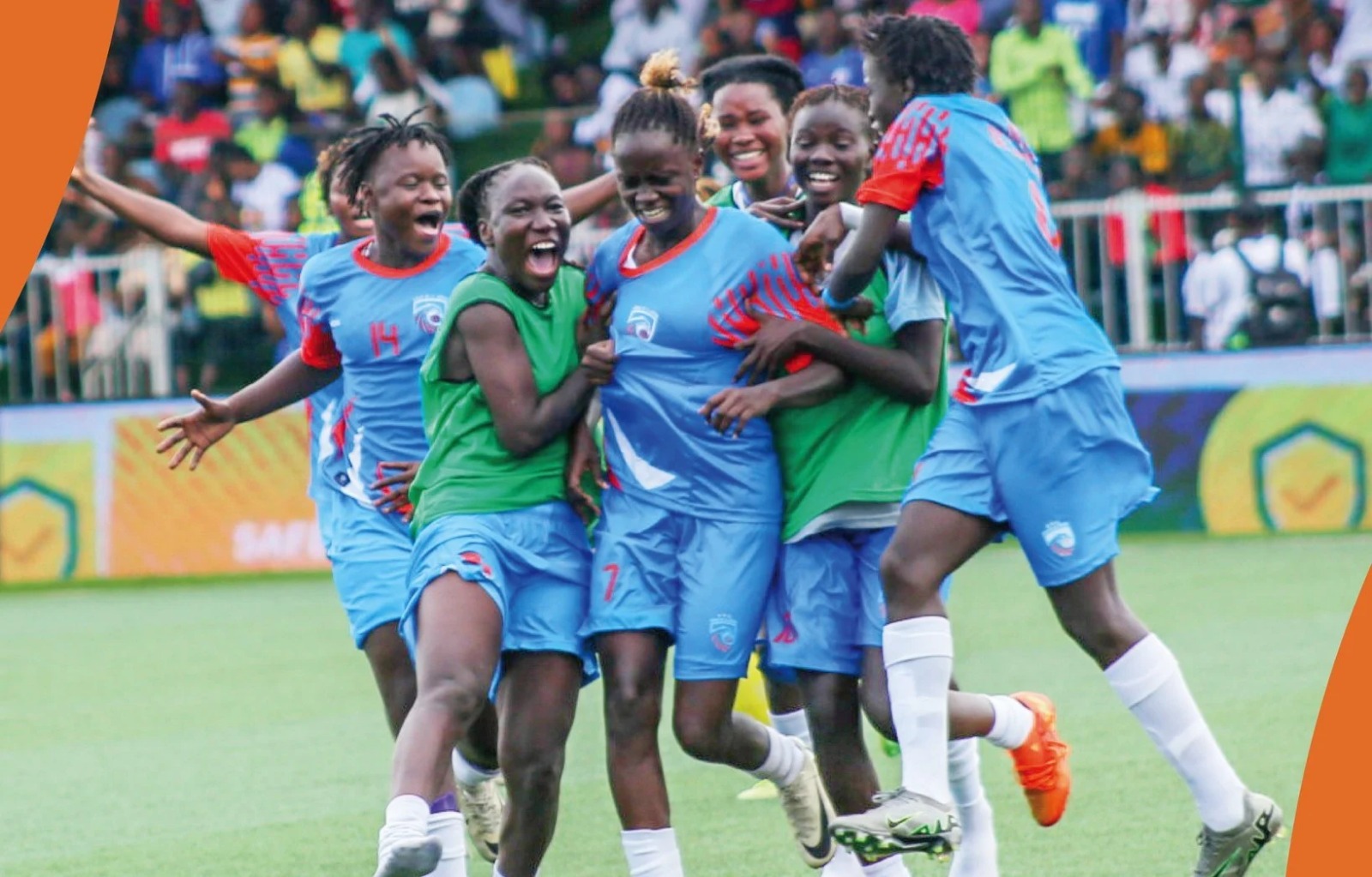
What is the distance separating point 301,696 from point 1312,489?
7550 mm

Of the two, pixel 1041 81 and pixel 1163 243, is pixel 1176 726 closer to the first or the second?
pixel 1163 243

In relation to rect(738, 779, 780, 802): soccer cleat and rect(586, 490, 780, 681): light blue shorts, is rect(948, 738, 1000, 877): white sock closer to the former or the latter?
rect(586, 490, 780, 681): light blue shorts

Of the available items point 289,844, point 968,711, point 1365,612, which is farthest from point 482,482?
point 1365,612

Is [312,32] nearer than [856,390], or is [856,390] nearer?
[856,390]

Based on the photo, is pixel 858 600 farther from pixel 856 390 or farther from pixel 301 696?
pixel 301 696

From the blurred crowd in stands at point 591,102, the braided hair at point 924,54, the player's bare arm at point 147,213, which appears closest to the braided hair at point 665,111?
the braided hair at point 924,54

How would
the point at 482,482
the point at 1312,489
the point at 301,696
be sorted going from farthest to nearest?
the point at 1312,489
the point at 301,696
the point at 482,482

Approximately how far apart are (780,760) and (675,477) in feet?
3.52

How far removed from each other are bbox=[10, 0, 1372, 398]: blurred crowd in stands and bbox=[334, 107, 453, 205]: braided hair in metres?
7.51

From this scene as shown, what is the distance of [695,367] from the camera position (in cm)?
595

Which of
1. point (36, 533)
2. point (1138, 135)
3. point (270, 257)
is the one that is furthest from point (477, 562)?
point (36, 533)

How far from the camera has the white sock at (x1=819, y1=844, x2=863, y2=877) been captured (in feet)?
20.7

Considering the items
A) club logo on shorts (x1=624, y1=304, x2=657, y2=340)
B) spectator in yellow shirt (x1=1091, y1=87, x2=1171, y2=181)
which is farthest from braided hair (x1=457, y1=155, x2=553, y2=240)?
spectator in yellow shirt (x1=1091, y1=87, x2=1171, y2=181)

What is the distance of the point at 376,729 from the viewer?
9.78 meters
